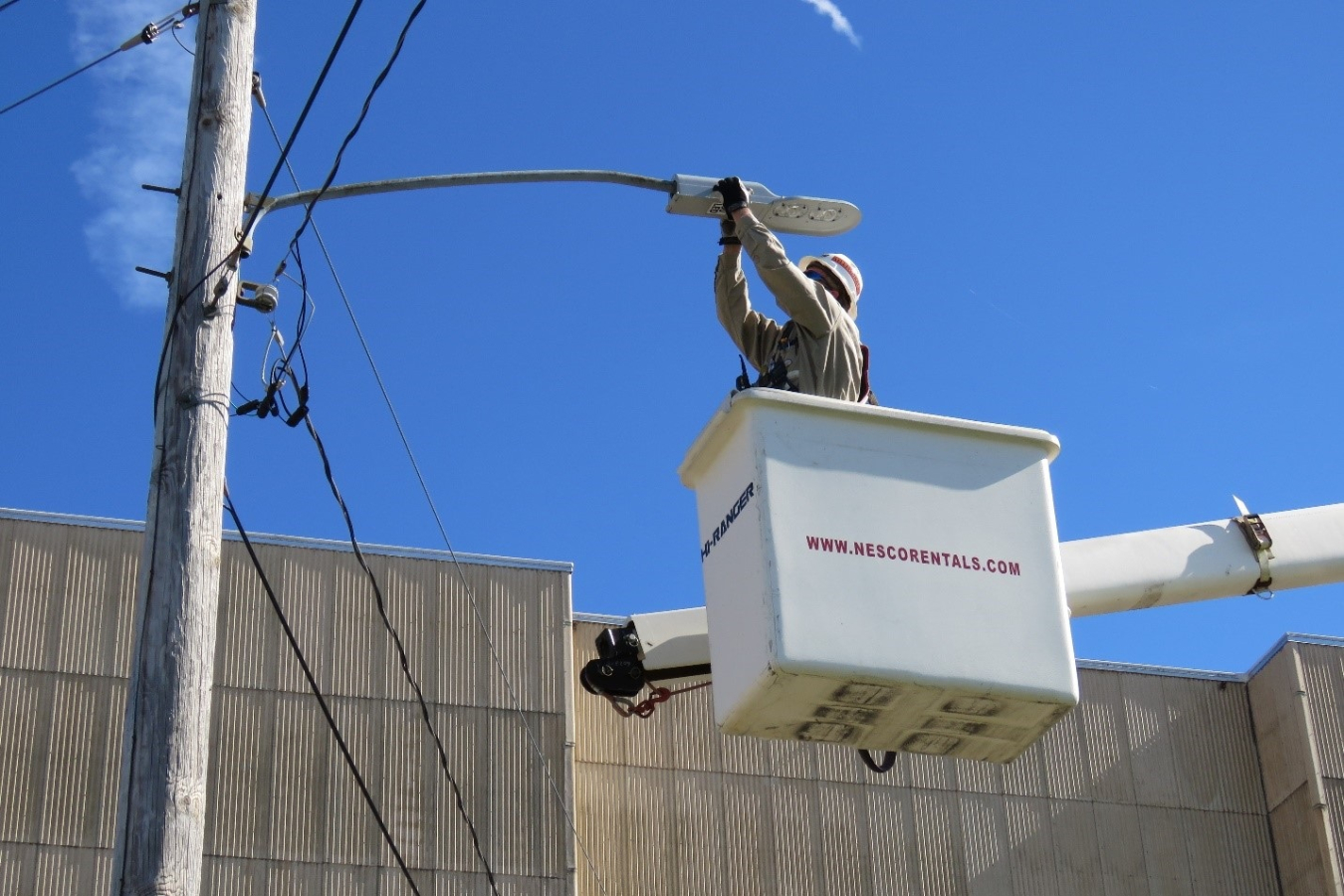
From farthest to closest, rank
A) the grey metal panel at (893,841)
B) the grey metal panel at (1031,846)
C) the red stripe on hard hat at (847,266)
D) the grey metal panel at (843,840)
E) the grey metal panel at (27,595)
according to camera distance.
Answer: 1. the grey metal panel at (1031,846)
2. the grey metal panel at (893,841)
3. the grey metal panel at (843,840)
4. the grey metal panel at (27,595)
5. the red stripe on hard hat at (847,266)

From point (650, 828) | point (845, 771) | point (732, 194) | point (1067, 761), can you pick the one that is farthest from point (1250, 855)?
point (732, 194)

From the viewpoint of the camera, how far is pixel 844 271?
34.9 feet

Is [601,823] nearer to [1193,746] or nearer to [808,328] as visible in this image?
[1193,746]

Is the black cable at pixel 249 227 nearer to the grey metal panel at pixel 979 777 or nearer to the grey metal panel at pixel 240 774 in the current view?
the grey metal panel at pixel 240 774

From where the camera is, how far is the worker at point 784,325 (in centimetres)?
970

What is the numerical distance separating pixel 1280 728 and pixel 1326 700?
1.72 feet

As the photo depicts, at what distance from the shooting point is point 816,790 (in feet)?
64.8

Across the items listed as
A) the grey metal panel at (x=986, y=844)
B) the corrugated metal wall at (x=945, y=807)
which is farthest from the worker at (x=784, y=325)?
the grey metal panel at (x=986, y=844)

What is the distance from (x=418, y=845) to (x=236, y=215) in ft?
32.6

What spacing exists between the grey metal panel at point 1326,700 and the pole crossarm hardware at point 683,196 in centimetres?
1217

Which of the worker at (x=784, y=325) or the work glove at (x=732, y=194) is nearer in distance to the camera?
the worker at (x=784, y=325)

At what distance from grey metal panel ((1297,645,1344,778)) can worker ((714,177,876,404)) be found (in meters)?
12.1

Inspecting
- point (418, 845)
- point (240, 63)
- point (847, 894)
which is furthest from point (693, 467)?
point (847, 894)

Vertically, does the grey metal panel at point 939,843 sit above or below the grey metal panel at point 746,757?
below
